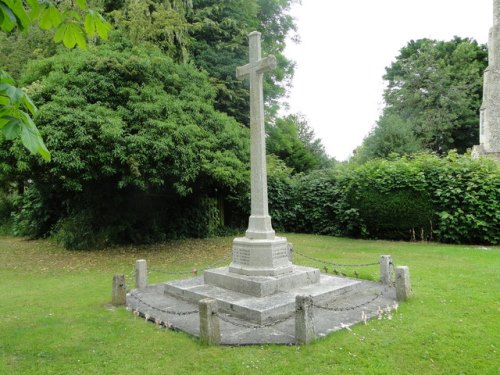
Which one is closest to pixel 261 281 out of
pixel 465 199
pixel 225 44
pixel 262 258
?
pixel 262 258

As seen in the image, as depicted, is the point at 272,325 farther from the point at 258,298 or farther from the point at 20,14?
the point at 20,14

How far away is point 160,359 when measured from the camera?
199 inches

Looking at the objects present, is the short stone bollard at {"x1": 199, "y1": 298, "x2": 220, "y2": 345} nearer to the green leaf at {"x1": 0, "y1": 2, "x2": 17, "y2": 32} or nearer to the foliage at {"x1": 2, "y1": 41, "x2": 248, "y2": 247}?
the green leaf at {"x1": 0, "y1": 2, "x2": 17, "y2": 32}

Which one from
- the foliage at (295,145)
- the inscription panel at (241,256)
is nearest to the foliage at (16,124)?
the inscription panel at (241,256)

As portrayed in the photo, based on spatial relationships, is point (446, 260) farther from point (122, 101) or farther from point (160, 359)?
point (122, 101)

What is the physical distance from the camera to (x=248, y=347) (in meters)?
5.28

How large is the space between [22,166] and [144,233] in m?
5.65

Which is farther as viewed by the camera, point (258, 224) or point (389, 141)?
point (389, 141)

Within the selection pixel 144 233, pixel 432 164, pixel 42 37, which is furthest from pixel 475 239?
pixel 42 37

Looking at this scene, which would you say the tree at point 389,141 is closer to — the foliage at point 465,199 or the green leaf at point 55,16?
the foliage at point 465,199

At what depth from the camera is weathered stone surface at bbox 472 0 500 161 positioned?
32094 mm

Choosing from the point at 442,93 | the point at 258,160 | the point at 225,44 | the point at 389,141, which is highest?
the point at 442,93

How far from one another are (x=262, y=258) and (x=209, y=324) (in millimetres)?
2365

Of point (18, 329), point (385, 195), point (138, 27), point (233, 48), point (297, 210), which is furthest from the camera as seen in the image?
point (297, 210)
